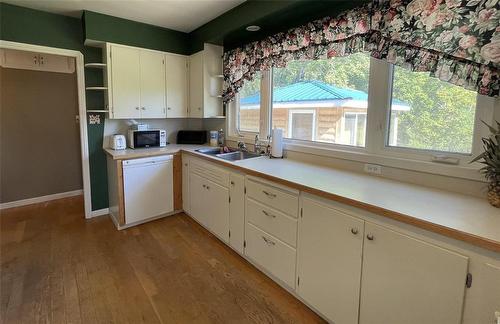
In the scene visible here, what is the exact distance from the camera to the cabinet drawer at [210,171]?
263 cm

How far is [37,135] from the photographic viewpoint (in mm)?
3975

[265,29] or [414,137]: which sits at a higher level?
[265,29]

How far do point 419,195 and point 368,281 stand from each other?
58 cm

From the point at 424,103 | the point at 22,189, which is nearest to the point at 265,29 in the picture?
the point at 424,103

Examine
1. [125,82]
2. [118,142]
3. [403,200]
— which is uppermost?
[125,82]

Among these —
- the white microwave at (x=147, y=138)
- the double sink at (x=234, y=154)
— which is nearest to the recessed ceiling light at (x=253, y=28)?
the double sink at (x=234, y=154)

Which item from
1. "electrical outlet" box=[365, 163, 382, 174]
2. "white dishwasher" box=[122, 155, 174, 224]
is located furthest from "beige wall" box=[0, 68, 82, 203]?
"electrical outlet" box=[365, 163, 382, 174]

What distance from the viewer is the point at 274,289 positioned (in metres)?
2.12

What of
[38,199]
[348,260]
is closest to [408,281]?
[348,260]

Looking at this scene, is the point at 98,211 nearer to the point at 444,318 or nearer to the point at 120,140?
the point at 120,140

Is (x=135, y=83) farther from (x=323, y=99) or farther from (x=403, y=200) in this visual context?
(x=403, y=200)

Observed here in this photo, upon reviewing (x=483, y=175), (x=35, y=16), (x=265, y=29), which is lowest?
(x=483, y=175)

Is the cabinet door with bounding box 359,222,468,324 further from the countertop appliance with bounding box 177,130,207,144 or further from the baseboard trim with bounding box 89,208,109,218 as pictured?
the baseboard trim with bounding box 89,208,109,218

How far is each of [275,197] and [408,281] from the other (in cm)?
98
